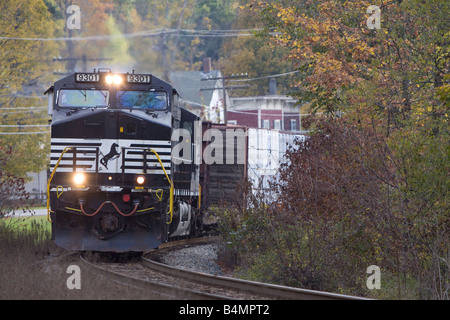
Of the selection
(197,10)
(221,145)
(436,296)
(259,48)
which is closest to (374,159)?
(436,296)

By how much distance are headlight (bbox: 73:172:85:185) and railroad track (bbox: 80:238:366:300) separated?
1.61m

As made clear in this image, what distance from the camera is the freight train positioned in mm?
14438

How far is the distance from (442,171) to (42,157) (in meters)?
30.9

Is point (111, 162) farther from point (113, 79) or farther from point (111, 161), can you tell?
point (113, 79)

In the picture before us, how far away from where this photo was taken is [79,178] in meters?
14.5

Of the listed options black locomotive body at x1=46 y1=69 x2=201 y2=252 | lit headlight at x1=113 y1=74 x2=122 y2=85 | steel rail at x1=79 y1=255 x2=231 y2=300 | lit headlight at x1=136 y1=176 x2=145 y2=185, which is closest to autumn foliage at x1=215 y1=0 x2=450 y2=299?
black locomotive body at x1=46 y1=69 x2=201 y2=252

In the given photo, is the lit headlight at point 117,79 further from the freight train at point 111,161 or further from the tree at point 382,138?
the tree at point 382,138

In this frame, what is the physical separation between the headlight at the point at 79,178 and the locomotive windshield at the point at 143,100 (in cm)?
179

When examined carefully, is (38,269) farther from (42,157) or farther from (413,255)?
(42,157)

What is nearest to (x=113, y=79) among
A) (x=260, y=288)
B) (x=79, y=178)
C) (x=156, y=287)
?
(x=79, y=178)

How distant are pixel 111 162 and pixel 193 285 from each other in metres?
4.09
